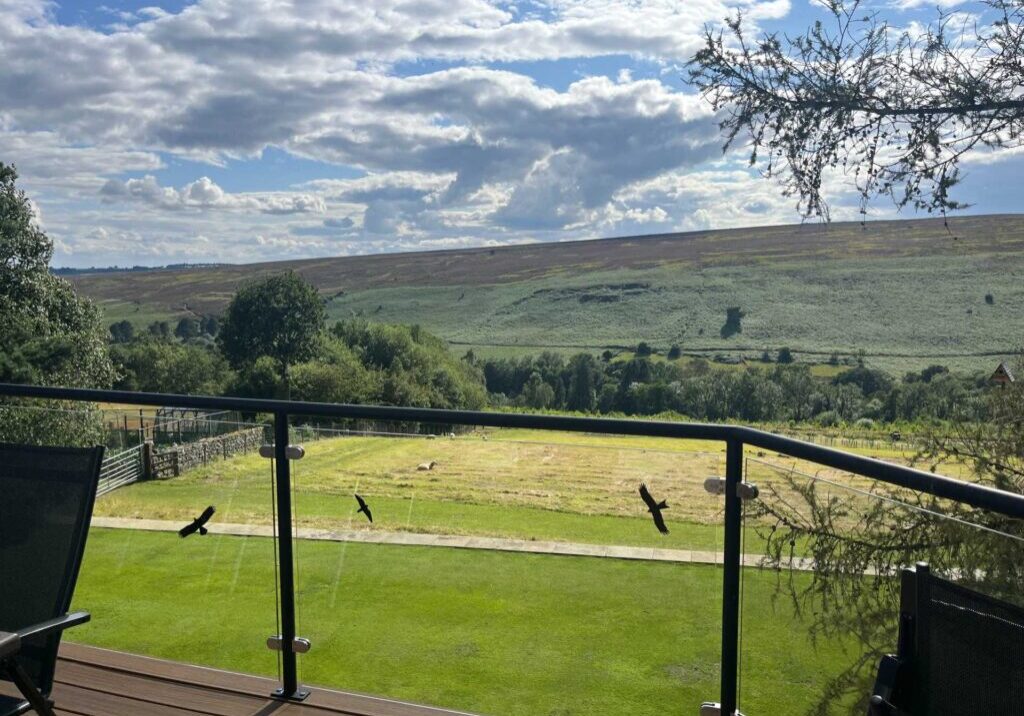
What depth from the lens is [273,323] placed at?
47.6m

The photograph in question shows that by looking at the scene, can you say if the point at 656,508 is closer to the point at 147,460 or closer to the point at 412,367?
the point at 147,460

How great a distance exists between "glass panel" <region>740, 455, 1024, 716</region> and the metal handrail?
0.12ft

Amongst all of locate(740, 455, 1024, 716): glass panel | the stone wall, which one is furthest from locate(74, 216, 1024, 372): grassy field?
the stone wall

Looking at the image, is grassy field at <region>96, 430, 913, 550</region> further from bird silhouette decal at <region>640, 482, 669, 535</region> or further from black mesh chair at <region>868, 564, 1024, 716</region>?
black mesh chair at <region>868, 564, 1024, 716</region>

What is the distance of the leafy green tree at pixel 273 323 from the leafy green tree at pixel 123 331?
7249mm

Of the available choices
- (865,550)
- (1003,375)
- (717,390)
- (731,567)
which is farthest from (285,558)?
(717,390)

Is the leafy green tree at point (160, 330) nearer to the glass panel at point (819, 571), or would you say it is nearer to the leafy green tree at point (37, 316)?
the leafy green tree at point (37, 316)

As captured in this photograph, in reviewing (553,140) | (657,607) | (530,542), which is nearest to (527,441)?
(530,542)

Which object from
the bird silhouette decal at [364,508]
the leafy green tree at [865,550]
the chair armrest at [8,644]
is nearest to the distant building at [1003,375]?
the leafy green tree at [865,550]

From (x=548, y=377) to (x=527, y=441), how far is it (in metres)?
40.3

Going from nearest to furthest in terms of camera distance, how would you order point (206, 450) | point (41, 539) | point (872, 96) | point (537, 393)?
point (41, 539)
point (206, 450)
point (872, 96)
point (537, 393)

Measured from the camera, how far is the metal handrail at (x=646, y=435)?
1539mm

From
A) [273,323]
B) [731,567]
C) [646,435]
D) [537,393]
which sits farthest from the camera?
[273,323]

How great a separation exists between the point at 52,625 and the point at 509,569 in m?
1.21
